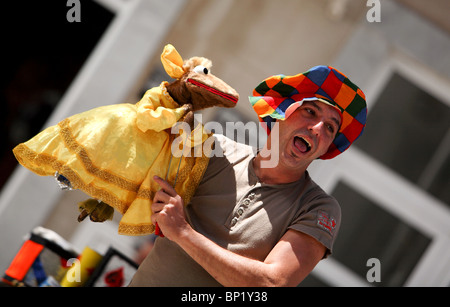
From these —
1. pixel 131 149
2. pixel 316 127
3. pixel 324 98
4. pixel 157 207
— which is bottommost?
pixel 157 207

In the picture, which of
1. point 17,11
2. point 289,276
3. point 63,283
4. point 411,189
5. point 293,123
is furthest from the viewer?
point 17,11

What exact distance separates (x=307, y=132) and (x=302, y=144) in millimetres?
44

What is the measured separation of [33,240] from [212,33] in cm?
227

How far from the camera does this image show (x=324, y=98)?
1.66 metres

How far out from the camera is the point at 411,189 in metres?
3.81

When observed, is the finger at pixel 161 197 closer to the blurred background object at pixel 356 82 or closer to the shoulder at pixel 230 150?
the shoulder at pixel 230 150

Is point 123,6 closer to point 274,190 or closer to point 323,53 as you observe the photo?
point 323,53

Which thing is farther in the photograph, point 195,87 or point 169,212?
point 195,87

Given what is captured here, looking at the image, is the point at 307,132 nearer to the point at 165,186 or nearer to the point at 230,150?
the point at 230,150

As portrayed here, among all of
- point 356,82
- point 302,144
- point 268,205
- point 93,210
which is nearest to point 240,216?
point 268,205

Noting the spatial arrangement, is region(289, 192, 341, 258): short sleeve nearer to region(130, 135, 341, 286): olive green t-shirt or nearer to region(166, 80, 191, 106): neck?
region(130, 135, 341, 286): olive green t-shirt

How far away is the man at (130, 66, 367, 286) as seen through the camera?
1.44m

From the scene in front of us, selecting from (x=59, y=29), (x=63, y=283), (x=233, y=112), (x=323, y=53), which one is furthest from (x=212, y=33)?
(x=63, y=283)

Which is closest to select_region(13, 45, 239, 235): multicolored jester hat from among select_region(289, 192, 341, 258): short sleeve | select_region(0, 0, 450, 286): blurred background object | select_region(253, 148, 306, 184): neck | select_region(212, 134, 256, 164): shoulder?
select_region(212, 134, 256, 164): shoulder
